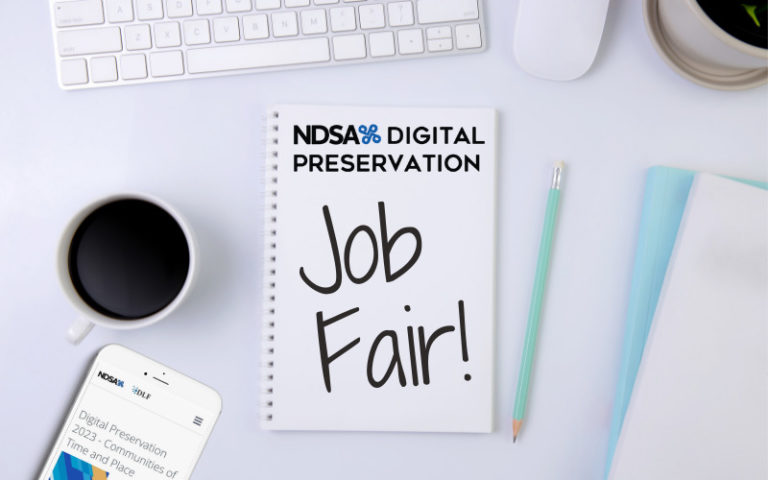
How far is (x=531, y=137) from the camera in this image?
1.82 ft

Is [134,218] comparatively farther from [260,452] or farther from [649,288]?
[649,288]

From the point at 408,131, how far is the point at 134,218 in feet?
0.84

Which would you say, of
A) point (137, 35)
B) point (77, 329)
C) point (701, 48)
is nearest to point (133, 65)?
point (137, 35)

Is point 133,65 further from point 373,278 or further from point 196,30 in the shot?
point 373,278

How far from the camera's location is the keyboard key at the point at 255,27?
534 millimetres

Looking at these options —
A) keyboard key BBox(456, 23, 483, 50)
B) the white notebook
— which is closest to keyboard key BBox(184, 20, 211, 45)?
keyboard key BBox(456, 23, 483, 50)

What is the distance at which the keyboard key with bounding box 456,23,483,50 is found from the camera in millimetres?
542

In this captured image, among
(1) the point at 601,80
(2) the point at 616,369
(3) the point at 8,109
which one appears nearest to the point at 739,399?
(2) the point at 616,369

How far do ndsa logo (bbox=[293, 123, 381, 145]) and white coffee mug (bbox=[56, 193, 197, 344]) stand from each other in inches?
5.2

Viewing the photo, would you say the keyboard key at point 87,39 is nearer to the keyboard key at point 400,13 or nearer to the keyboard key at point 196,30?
the keyboard key at point 196,30

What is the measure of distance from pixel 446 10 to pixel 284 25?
150 millimetres

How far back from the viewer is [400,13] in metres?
0.54

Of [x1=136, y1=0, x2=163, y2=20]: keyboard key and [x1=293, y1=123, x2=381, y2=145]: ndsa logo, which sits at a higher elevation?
[x1=136, y1=0, x2=163, y2=20]: keyboard key

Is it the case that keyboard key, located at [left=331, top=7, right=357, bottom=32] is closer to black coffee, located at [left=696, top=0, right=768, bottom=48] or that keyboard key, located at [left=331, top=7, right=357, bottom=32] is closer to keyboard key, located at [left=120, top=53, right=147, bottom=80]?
keyboard key, located at [left=120, top=53, right=147, bottom=80]
